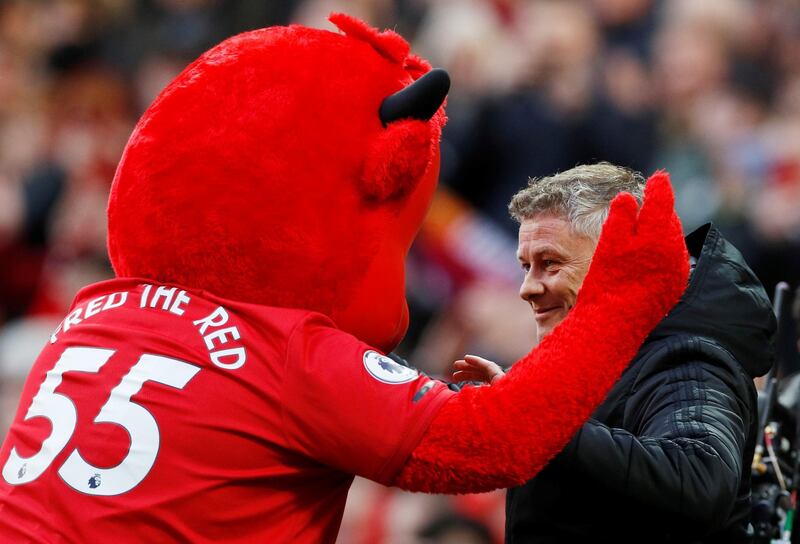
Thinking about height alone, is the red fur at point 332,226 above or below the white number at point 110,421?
above

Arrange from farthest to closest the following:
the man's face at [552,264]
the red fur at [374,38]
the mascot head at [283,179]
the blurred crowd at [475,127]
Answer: the blurred crowd at [475,127], the man's face at [552,264], the red fur at [374,38], the mascot head at [283,179]

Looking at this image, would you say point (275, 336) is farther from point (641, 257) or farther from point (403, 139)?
point (641, 257)

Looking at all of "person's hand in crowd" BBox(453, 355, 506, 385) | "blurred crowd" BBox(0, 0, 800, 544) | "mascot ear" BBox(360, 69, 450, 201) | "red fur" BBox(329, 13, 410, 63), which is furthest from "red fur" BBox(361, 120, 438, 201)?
"blurred crowd" BBox(0, 0, 800, 544)

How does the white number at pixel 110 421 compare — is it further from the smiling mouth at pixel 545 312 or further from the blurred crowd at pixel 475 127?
the blurred crowd at pixel 475 127

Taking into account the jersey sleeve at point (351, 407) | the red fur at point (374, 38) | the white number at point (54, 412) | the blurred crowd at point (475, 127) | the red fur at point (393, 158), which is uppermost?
the blurred crowd at point (475, 127)

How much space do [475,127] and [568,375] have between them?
318cm

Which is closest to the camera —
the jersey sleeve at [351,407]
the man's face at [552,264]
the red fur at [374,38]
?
the jersey sleeve at [351,407]

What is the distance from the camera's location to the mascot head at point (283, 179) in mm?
1808

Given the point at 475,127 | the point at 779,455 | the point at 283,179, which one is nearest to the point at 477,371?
the point at 283,179

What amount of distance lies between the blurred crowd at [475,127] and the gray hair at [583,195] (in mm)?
2264

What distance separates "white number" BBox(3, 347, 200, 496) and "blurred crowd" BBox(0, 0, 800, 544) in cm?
259

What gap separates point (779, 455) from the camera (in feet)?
7.97

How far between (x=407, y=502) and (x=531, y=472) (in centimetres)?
280

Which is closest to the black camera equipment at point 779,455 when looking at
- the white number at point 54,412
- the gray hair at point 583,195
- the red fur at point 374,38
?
the gray hair at point 583,195
